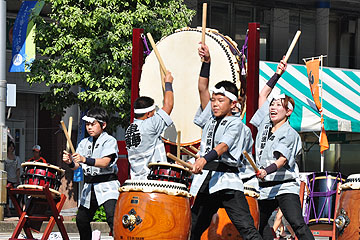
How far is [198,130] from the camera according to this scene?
929cm

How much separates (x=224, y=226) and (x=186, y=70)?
272 centimetres

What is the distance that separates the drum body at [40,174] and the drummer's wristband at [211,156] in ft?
9.24

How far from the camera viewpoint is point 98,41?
14336 millimetres

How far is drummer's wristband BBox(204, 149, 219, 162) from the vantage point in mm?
6352

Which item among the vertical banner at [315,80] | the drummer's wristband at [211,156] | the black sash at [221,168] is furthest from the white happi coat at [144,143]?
the vertical banner at [315,80]

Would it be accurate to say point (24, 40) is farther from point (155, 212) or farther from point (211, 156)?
point (211, 156)

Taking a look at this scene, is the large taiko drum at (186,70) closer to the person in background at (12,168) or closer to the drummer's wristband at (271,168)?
the drummer's wristband at (271,168)

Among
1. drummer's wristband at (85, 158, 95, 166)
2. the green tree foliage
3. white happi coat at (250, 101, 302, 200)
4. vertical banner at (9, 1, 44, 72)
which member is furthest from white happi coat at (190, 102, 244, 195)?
vertical banner at (9, 1, 44, 72)

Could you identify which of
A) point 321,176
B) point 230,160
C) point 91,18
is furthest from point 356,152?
point 230,160

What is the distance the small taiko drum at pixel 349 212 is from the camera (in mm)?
6570

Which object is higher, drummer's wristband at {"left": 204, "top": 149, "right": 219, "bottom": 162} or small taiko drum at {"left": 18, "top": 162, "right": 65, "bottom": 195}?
drummer's wristband at {"left": 204, "top": 149, "right": 219, "bottom": 162}

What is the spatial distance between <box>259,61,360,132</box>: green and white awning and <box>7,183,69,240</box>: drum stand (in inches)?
220

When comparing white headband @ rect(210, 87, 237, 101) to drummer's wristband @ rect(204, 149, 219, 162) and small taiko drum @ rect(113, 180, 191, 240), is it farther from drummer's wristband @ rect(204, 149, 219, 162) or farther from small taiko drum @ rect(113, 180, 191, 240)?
small taiko drum @ rect(113, 180, 191, 240)

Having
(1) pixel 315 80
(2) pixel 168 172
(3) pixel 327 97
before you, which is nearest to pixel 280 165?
(2) pixel 168 172
